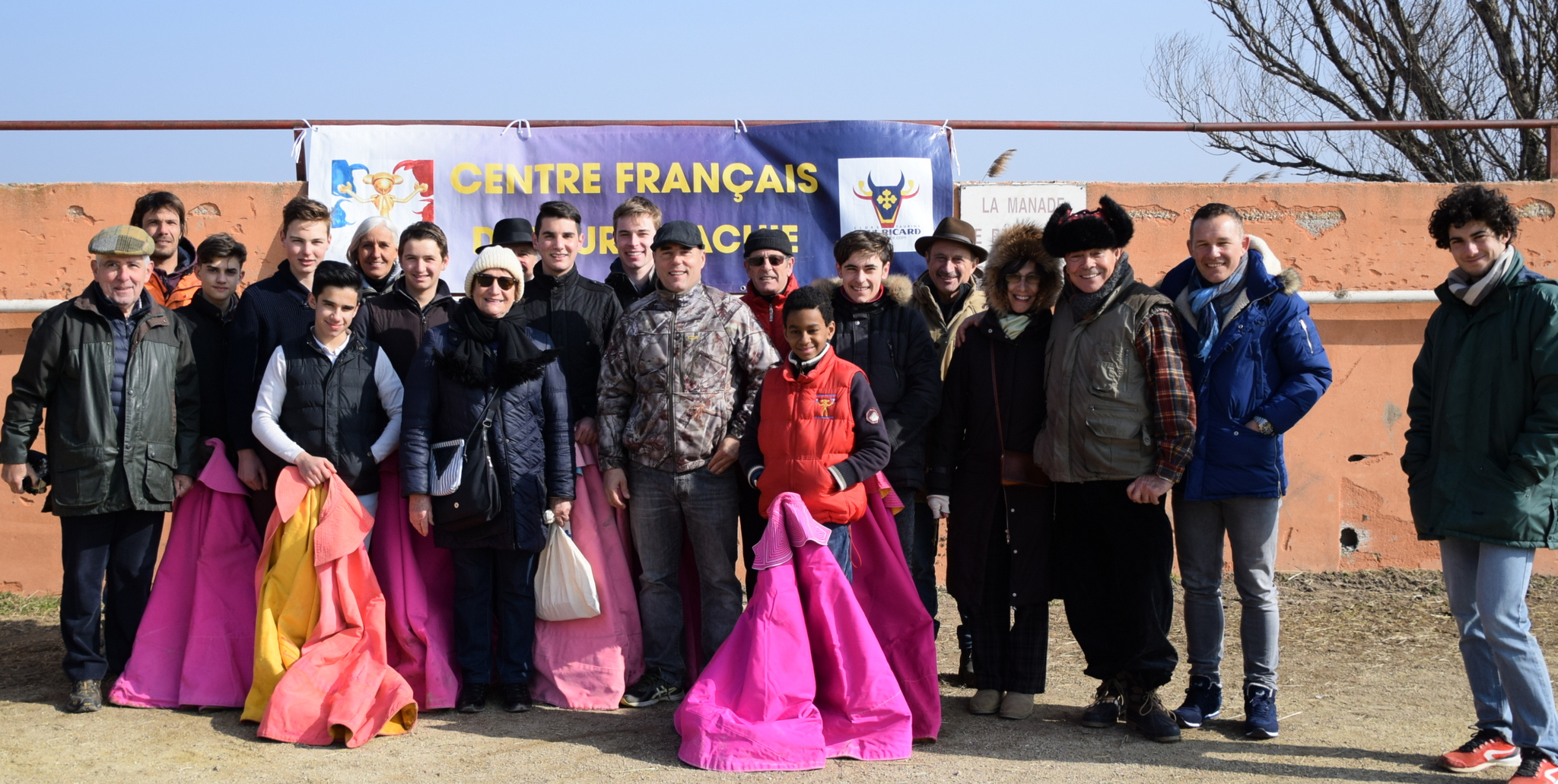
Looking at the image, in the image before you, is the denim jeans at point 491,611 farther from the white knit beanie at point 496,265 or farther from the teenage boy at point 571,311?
the white knit beanie at point 496,265

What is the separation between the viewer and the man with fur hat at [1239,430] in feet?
13.5

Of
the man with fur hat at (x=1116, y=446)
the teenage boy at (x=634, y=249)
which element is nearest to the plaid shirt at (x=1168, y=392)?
the man with fur hat at (x=1116, y=446)

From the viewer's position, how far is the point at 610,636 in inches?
188

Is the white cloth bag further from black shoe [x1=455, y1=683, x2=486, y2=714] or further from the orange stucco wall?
the orange stucco wall

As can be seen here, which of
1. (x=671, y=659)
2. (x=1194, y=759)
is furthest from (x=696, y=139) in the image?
(x=1194, y=759)

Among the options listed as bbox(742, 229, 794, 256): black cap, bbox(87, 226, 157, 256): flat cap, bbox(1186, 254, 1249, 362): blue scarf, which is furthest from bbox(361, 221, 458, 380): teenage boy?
bbox(1186, 254, 1249, 362): blue scarf

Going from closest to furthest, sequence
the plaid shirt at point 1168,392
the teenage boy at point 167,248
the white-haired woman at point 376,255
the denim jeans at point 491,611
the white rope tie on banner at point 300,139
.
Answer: the plaid shirt at point 1168,392 → the denim jeans at point 491,611 → the white-haired woman at point 376,255 → the teenage boy at point 167,248 → the white rope tie on banner at point 300,139

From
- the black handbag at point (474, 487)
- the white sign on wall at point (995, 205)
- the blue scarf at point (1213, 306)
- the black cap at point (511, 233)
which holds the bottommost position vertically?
the black handbag at point (474, 487)

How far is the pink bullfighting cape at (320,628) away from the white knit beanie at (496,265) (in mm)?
922

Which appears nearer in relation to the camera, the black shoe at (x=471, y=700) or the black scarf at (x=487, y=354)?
the black scarf at (x=487, y=354)

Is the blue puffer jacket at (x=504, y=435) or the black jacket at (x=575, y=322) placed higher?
the black jacket at (x=575, y=322)

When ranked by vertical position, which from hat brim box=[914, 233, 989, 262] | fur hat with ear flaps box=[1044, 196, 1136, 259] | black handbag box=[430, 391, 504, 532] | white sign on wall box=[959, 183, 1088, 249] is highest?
white sign on wall box=[959, 183, 1088, 249]

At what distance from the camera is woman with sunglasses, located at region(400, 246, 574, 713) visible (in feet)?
14.7

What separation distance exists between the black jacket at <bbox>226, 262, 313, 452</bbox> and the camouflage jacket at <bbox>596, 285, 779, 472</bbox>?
1250mm
